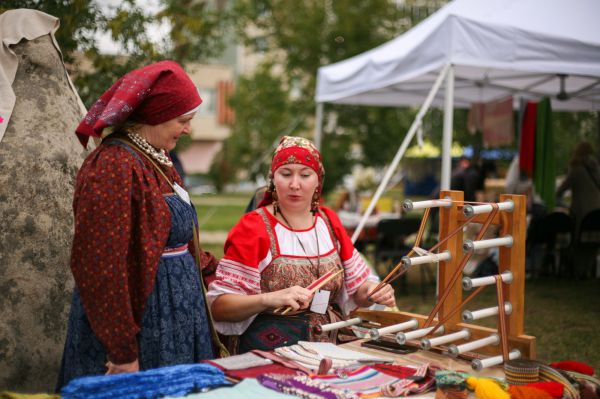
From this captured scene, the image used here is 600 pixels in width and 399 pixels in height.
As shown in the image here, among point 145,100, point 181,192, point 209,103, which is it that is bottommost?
point 181,192

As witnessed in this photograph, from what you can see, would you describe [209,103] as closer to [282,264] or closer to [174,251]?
[282,264]

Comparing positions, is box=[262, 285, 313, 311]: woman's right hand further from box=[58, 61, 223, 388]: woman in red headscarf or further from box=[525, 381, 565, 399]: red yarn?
box=[525, 381, 565, 399]: red yarn

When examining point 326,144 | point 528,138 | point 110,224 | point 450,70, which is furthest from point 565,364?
point 326,144

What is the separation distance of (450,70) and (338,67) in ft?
7.81

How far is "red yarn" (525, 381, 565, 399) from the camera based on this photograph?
6.14 feet

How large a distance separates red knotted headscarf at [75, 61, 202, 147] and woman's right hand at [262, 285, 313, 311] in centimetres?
67

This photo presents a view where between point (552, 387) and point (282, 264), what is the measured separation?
3.35ft

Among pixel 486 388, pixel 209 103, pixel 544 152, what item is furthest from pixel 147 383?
pixel 209 103

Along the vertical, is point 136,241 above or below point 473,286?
above

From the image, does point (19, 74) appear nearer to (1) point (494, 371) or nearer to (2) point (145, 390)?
(2) point (145, 390)

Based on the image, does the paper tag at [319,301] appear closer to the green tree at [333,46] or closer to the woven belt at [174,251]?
the woven belt at [174,251]

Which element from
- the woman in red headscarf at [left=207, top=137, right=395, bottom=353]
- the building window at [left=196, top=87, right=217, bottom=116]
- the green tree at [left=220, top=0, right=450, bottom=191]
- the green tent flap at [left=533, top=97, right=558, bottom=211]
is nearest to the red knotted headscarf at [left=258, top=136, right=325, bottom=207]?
the woman in red headscarf at [left=207, top=137, right=395, bottom=353]

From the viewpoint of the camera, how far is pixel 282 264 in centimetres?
252

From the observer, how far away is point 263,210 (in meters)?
2.63
